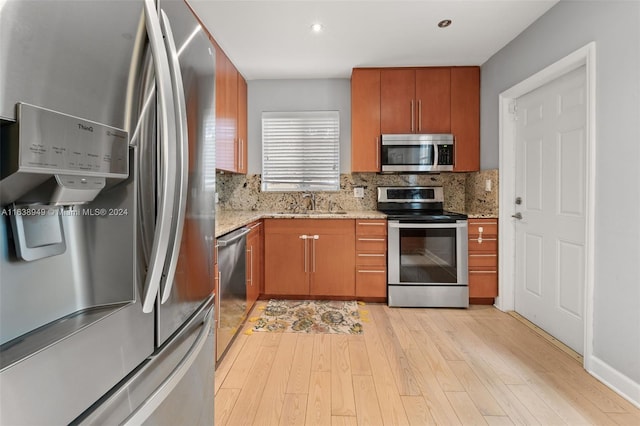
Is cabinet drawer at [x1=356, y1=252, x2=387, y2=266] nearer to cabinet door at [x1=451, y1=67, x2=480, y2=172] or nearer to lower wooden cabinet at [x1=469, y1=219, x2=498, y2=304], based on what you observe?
lower wooden cabinet at [x1=469, y1=219, x2=498, y2=304]

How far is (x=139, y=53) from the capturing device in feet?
2.21

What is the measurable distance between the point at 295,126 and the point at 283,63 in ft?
2.38

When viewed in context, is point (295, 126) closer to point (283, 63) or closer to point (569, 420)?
point (283, 63)

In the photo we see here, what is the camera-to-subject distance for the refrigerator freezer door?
34.0 inches

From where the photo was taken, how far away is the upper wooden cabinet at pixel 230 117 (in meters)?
2.82

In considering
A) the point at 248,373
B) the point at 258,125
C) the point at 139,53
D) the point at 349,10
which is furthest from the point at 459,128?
the point at 139,53

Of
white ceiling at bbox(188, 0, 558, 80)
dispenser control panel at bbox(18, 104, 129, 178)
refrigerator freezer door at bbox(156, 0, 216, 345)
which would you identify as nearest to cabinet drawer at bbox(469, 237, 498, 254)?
white ceiling at bbox(188, 0, 558, 80)

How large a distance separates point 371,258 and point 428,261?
0.57 metres

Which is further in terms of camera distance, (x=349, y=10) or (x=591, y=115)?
(x=349, y=10)

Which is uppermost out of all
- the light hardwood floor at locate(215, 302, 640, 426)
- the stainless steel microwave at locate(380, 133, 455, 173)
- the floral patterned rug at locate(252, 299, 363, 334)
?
the stainless steel microwave at locate(380, 133, 455, 173)

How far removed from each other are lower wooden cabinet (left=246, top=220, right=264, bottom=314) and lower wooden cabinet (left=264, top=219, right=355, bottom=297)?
3.1 inches

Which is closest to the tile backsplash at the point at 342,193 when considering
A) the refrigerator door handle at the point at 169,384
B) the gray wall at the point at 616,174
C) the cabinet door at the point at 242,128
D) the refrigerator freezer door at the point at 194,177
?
the cabinet door at the point at 242,128

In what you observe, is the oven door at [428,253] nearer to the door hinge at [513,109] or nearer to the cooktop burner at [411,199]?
the cooktop burner at [411,199]

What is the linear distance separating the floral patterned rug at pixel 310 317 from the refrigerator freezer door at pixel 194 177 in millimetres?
1673
